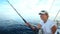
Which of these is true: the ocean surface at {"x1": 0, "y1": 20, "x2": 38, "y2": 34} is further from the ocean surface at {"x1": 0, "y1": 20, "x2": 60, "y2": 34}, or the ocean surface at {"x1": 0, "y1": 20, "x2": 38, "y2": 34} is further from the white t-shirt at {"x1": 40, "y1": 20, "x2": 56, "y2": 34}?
the white t-shirt at {"x1": 40, "y1": 20, "x2": 56, "y2": 34}

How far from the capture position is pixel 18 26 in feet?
9.53

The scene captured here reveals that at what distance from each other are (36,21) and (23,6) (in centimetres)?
37

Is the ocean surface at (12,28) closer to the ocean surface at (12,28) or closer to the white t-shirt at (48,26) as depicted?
the ocean surface at (12,28)

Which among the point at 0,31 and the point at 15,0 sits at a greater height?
the point at 15,0

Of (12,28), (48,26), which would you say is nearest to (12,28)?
(12,28)

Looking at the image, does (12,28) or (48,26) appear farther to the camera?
(12,28)

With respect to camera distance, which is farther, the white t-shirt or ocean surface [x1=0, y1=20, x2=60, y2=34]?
ocean surface [x1=0, y1=20, x2=60, y2=34]

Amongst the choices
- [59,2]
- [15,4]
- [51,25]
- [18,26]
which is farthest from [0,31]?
[51,25]

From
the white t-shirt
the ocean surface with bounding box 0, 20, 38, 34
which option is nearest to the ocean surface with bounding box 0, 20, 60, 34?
the ocean surface with bounding box 0, 20, 38, 34

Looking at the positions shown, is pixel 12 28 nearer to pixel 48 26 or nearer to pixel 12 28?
pixel 12 28

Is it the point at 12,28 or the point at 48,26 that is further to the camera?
the point at 12,28

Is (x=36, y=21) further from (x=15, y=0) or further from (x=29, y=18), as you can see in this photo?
(x=15, y=0)

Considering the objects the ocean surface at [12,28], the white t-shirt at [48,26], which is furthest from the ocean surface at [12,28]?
the white t-shirt at [48,26]

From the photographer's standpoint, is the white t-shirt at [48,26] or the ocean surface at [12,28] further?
the ocean surface at [12,28]
